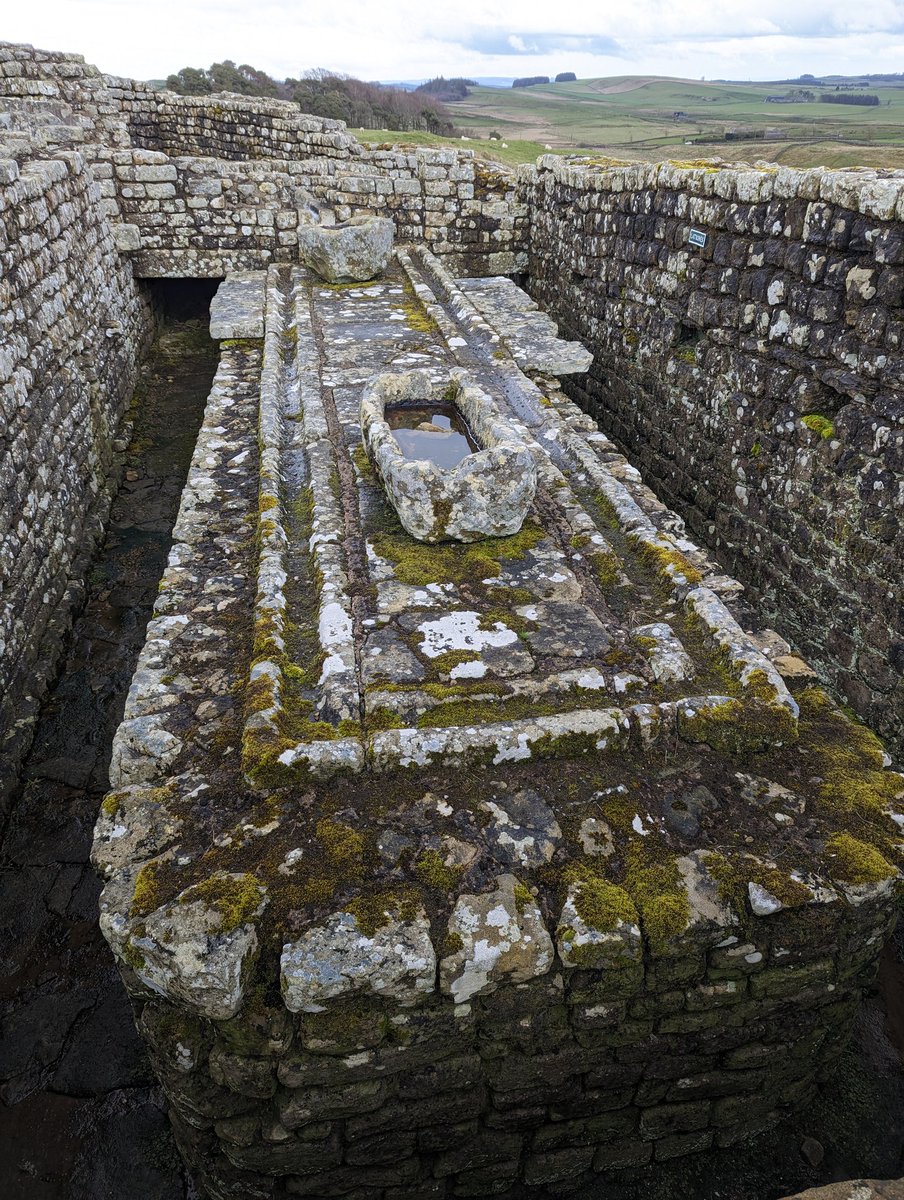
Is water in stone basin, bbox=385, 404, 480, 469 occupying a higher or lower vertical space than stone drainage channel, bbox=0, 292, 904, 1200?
higher

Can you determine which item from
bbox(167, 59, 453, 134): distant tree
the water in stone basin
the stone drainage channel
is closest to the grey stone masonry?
the stone drainage channel

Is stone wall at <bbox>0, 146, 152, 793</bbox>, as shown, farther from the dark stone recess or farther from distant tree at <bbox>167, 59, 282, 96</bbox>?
distant tree at <bbox>167, 59, 282, 96</bbox>

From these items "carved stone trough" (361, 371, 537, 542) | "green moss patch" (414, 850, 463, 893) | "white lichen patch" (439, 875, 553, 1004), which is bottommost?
"white lichen patch" (439, 875, 553, 1004)

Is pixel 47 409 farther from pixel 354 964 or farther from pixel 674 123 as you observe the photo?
pixel 674 123

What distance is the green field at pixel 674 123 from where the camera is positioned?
23938 mm

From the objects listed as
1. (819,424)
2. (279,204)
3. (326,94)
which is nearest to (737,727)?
(819,424)

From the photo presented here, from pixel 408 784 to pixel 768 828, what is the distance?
1483mm

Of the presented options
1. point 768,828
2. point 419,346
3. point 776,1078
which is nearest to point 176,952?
point 768,828

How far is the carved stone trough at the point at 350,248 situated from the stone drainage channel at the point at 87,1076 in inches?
279

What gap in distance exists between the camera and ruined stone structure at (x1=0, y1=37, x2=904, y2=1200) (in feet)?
8.95

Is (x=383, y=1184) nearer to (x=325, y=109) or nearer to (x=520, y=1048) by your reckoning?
(x=520, y=1048)

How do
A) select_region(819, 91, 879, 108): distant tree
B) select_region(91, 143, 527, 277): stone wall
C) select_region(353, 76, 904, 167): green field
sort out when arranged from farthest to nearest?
1. select_region(819, 91, 879, 108): distant tree
2. select_region(353, 76, 904, 167): green field
3. select_region(91, 143, 527, 277): stone wall

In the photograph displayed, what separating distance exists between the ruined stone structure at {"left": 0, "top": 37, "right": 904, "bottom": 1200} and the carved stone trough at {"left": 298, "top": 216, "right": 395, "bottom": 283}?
426cm

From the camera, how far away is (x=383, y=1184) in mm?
3109
